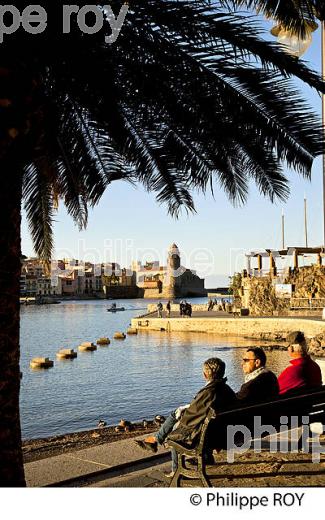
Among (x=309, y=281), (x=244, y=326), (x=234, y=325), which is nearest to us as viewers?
(x=244, y=326)

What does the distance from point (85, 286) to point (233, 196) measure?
175437 mm

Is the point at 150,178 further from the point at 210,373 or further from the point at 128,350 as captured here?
the point at 128,350

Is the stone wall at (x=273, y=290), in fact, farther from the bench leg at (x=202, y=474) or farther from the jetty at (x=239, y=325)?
the bench leg at (x=202, y=474)

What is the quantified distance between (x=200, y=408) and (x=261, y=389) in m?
0.72

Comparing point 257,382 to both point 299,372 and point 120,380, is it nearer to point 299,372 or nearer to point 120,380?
point 299,372

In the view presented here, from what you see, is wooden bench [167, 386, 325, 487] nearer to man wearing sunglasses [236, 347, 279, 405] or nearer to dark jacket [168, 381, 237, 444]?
dark jacket [168, 381, 237, 444]

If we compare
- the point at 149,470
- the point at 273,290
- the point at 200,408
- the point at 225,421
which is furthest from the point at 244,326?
the point at 225,421

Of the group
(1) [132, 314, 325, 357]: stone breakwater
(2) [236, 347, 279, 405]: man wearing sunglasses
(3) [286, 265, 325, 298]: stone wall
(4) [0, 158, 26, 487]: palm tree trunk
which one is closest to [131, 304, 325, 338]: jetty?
(1) [132, 314, 325, 357]: stone breakwater

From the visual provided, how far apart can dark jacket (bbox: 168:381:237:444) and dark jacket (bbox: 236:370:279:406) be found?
0.37 metres

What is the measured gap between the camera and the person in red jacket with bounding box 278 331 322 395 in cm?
529

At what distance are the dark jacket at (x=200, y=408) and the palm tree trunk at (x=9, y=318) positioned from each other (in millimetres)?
1281

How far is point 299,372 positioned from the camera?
533 cm

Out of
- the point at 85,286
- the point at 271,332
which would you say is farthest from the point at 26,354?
the point at 85,286
